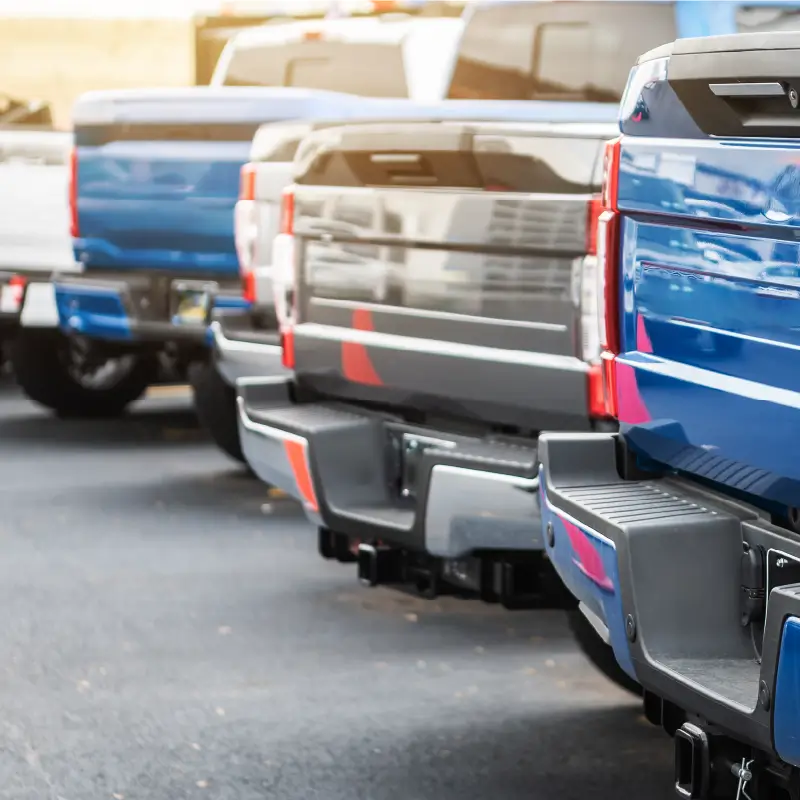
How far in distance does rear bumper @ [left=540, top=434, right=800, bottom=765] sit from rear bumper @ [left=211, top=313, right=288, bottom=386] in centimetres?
406

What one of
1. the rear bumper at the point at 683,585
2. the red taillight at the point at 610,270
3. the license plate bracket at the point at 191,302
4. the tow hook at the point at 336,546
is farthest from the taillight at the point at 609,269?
the license plate bracket at the point at 191,302

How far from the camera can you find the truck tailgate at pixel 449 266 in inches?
214

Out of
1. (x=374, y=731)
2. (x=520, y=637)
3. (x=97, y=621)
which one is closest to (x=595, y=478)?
(x=374, y=731)

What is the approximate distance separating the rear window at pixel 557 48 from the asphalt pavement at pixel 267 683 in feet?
7.48

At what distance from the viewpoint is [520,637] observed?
22.2 feet

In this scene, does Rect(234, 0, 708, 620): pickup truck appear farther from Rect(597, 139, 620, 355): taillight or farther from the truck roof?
the truck roof

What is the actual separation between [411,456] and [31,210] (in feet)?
21.0

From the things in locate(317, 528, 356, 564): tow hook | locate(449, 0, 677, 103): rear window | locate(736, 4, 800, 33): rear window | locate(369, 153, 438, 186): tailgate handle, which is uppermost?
locate(736, 4, 800, 33): rear window

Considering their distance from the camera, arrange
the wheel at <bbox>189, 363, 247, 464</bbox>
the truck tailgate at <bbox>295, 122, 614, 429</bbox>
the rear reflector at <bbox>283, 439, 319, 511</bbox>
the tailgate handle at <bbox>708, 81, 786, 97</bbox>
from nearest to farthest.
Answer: the tailgate handle at <bbox>708, 81, 786, 97</bbox> → the truck tailgate at <bbox>295, 122, 614, 429</bbox> → the rear reflector at <bbox>283, 439, 319, 511</bbox> → the wheel at <bbox>189, 363, 247, 464</bbox>

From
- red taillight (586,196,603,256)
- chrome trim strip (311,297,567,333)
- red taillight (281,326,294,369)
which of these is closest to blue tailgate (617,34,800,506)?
red taillight (586,196,603,256)

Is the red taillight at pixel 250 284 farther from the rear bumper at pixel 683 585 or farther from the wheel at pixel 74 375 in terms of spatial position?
the rear bumper at pixel 683 585

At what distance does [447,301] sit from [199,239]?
439 centimetres

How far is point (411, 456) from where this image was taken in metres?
6.01

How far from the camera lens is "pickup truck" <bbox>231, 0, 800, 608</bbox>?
5.43 metres
